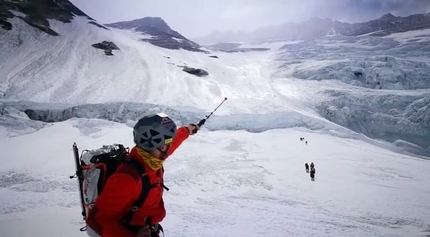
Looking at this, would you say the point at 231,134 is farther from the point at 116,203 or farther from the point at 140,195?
the point at 116,203

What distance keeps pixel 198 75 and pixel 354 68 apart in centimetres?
3210

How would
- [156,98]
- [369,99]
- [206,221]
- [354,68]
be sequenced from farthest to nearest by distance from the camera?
[354,68], [369,99], [156,98], [206,221]

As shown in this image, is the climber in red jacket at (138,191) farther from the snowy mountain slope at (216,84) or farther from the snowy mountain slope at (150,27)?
the snowy mountain slope at (150,27)

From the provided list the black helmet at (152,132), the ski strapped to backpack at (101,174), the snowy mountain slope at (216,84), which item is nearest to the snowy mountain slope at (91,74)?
the snowy mountain slope at (216,84)

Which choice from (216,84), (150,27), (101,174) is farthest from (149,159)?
(150,27)

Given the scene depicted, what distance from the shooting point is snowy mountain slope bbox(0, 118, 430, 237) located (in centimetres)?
961

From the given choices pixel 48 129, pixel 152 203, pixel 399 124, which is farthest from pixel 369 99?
pixel 152 203

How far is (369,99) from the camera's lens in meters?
50.2

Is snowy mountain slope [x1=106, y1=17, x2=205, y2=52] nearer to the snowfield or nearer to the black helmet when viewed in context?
the snowfield

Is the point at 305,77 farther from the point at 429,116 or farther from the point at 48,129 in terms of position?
the point at 48,129

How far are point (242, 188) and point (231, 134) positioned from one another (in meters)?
15.6

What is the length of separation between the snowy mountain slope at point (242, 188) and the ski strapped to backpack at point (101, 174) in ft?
17.5

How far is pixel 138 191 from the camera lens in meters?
2.88

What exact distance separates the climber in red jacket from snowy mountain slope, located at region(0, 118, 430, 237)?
5.72 m
